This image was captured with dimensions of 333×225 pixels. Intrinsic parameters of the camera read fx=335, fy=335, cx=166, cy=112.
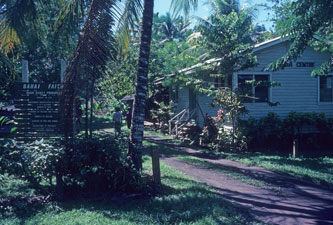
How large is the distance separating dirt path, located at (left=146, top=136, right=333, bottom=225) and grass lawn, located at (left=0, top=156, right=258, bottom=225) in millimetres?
538

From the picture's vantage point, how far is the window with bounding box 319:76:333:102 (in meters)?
15.7

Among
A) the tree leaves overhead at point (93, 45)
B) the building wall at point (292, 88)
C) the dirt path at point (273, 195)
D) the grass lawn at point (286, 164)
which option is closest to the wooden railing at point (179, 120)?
the grass lawn at point (286, 164)

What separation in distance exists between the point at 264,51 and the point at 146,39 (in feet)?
28.4

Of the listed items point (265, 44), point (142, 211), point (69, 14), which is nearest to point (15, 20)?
point (69, 14)

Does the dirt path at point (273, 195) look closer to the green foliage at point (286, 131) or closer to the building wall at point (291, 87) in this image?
the green foliage at point (286, 131)

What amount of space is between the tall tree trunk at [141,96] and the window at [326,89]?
10945 mm

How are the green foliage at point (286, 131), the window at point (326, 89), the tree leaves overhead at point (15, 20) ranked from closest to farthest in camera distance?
1. the tree leaves overhead at point (15, 20)
2. the green foliage at point (286, 131)
3. the window at point (326, 89)

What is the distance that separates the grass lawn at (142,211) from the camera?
5.70 meters

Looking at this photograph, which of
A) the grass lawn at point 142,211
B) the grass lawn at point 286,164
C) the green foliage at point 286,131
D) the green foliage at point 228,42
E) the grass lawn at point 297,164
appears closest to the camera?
the grass lawn at point 142,211

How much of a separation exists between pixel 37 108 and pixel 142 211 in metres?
3.60

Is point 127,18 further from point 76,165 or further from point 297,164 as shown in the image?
point 297,164

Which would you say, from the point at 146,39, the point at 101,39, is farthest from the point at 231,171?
the point at 101,39

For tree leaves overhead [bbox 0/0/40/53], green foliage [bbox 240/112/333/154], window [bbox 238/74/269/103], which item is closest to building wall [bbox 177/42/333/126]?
window [bbox 238/74/269/103]

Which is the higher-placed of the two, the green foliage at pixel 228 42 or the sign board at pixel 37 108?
the green foliage at pixel 228 42
